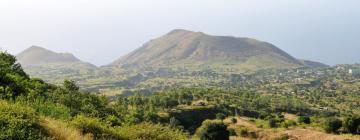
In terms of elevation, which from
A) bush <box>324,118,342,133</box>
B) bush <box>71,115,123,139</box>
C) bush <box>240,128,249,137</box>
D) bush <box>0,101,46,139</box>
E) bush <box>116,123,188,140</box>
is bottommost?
bush <box>240,128,249,137</box>

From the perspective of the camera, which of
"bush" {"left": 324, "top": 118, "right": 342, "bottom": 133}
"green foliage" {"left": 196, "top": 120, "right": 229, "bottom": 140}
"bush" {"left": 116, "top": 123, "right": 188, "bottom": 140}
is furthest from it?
"bush" {"left": 324, "top": 118, "right": 342, "bottom": 133}

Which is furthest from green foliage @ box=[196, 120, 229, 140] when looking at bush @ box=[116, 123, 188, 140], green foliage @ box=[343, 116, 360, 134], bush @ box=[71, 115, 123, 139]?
bush @ box=[71, 115, 123, 139]

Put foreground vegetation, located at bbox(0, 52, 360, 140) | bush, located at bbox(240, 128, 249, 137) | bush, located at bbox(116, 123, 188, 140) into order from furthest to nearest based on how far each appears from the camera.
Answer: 1. bush, located at bbox(240, 128, 249, 137)
2. bush, located at bbox(116, 123, 188, 140)
3. foreground vegetation, located at bbox(0, 52, 360, 140)

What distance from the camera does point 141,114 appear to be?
7281 cm

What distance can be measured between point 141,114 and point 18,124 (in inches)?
2267

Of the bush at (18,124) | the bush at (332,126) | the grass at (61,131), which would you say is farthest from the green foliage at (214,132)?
the bush at (18,124)

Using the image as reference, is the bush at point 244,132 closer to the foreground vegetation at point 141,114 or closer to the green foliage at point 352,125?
the foreground vegetation at point 141,114

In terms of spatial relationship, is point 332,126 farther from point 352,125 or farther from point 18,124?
point 18,124

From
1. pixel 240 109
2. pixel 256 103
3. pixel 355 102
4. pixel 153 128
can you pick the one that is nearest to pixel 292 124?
pixel 240 109

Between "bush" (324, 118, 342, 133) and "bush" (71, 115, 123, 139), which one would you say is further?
"bush" (324, 118, 342, 133)

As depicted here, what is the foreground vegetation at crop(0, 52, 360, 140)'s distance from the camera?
1742 cm

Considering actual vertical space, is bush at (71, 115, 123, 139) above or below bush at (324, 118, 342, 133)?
above

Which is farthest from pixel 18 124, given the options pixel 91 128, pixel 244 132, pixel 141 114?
pixel 141 114

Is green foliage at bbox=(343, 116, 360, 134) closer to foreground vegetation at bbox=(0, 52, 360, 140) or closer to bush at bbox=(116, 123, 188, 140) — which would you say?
foreground vegetation at bbox=(0, 52, 360, 140)
